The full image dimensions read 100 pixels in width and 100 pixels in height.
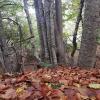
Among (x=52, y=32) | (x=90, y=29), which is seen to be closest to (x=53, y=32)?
(x=52, y=32)

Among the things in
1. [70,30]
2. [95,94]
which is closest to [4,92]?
[95,94]

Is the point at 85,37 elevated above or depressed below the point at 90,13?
below

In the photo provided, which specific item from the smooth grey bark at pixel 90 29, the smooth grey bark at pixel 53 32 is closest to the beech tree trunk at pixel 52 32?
the smooth grey bark at pixel 53 32

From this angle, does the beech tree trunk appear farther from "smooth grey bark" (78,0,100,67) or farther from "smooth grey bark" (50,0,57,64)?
"smooth grey bark" (78,0,100,67)

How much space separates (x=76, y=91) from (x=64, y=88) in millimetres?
129

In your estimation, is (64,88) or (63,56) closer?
(64,88)

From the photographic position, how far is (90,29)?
5.66 meters

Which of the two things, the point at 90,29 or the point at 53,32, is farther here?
the point at 53,32

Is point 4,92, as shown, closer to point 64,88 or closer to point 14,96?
point 14,96

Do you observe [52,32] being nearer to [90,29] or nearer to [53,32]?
[53,32]

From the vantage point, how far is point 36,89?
2.24m

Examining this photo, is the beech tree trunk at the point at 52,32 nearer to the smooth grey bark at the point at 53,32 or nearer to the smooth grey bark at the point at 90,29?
the smooth grey bark at the point at 53,32

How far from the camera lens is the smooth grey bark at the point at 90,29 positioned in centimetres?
557

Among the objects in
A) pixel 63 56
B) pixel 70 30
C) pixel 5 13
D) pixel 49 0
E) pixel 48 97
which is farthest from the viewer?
pixel 70 30
